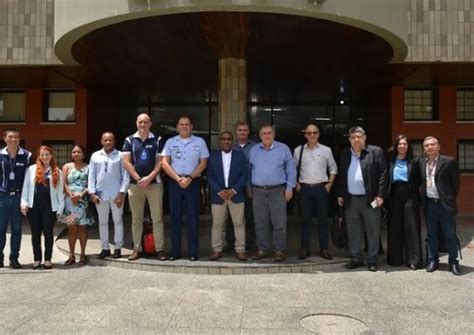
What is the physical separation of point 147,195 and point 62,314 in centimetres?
242

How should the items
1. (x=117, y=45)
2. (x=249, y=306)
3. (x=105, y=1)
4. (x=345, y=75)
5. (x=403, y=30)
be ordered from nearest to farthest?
(x=249, y=306) → (x=105, y=1) → (x=403, y=30) → (x=117, y=45) → (x=345, y=75)

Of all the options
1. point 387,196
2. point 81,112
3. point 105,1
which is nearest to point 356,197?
point 387,196

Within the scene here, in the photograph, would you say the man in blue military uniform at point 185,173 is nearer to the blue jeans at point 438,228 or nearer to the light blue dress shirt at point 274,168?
the light blue dress shirt at point 274,168

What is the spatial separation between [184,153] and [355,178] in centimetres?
239

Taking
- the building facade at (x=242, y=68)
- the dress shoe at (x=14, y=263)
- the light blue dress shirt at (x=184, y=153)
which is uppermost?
the building facade at (x=242, y=68)

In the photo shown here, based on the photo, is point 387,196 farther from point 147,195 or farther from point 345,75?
point 345,75

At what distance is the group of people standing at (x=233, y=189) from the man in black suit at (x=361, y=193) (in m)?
0.01

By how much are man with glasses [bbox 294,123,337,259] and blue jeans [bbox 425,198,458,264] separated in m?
1.36

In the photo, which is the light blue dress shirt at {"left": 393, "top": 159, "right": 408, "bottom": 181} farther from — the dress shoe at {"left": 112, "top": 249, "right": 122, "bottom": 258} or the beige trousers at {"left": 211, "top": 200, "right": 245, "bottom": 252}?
the dress shoe at {"left": 112, "top": 249, "right": 122, "bottom": 258}

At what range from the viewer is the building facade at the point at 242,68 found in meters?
7.63

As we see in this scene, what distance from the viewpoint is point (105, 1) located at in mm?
7207

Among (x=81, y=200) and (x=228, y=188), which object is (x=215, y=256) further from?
(x=81, y=200)

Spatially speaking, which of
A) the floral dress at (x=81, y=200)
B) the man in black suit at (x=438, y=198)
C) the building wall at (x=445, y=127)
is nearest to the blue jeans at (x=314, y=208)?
the man in black suit at (x=438, y=198)

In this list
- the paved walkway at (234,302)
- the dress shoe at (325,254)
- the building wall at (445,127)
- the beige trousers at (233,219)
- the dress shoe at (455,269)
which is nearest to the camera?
the paved walkway at (234,302)
